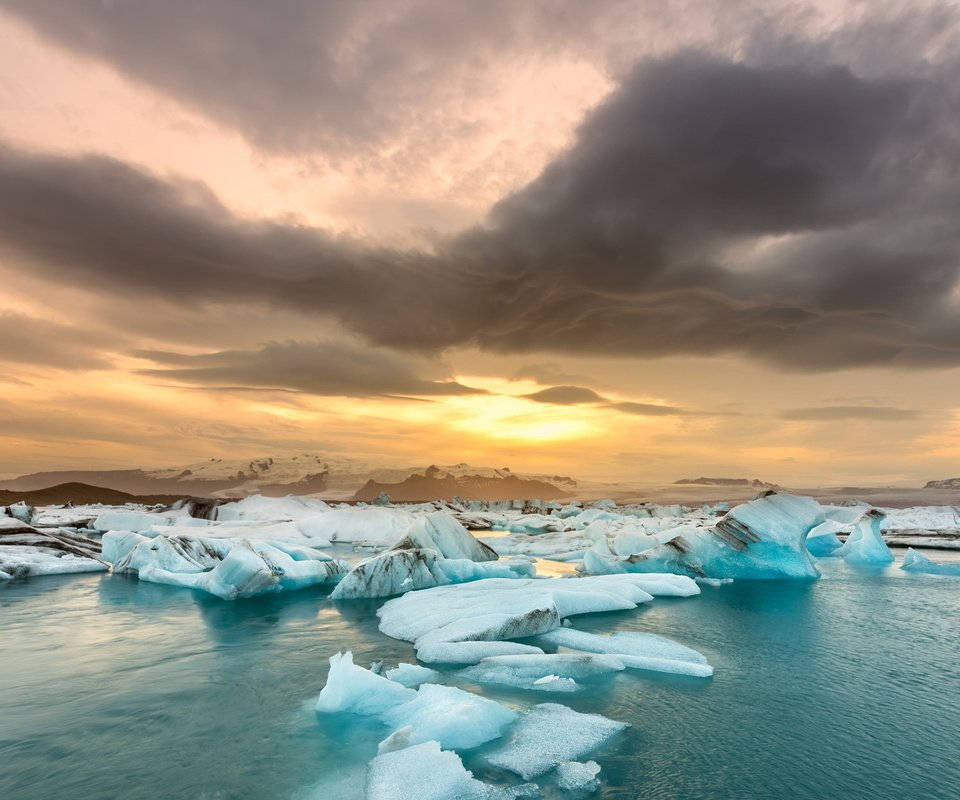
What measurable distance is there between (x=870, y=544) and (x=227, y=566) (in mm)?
26132

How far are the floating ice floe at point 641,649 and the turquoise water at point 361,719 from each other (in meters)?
0.31

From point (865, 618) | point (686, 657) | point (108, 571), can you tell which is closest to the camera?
point (686, 657)

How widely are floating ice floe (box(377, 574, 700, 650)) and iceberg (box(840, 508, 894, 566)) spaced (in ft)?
46.7

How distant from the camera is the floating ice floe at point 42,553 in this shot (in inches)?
711

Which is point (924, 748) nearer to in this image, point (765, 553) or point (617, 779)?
point (617, 779)

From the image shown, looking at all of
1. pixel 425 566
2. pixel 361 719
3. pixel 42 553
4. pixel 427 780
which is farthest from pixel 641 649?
pixel 42 553

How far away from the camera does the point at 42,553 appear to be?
2016 cm

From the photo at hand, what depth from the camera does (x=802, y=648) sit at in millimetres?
9602

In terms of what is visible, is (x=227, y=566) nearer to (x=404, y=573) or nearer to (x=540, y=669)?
(x=404, y=573)

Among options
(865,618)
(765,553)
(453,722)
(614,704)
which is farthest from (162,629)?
(765,553)

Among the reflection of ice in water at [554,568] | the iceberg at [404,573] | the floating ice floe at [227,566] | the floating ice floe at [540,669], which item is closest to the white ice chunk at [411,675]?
the floating ice floe at [540,669]

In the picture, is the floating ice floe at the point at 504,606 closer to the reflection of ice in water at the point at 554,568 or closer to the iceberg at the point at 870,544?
the reflection of ice in water at the point at 554,568

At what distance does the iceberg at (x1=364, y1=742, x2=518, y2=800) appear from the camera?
4223mm

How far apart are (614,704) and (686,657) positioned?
8.31 feet
